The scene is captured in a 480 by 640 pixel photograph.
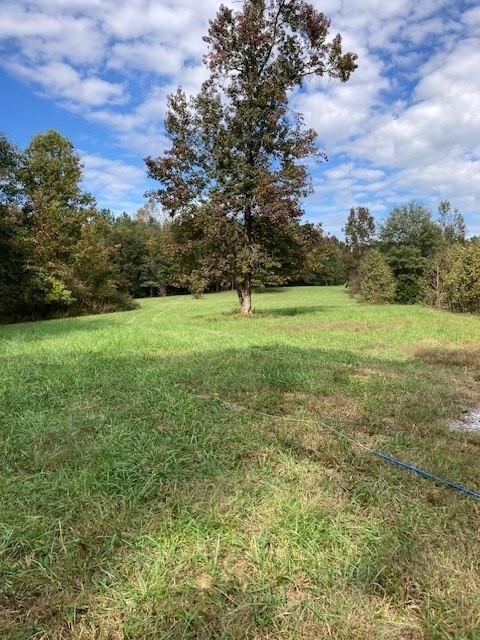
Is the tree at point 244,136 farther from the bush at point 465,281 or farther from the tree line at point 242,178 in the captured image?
the bush at point 465,281

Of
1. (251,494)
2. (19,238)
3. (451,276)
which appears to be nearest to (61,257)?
(19,238)

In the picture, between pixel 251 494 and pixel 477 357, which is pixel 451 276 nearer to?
pixel 477 357

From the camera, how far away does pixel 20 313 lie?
68.9 feet

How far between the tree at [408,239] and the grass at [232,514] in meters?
33.1

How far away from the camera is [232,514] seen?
2.33 meters

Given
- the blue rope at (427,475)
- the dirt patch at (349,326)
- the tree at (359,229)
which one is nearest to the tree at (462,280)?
the dirt patch at (349,326)

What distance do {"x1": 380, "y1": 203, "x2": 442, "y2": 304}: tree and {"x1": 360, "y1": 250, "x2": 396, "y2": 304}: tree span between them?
6841 mm

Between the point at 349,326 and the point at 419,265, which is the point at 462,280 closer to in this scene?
the point at 349,326

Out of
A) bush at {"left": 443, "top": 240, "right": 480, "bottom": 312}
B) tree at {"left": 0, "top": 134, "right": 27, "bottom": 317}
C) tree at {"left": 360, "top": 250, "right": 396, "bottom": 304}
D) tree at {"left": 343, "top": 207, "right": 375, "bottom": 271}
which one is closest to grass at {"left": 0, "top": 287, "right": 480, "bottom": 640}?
tree at {"left": 0, "top": 134, "right": 27, "bottom": 317}

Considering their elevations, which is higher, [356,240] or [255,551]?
[356,240]

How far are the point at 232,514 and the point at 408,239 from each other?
1508 inches

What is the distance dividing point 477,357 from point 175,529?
6511mm

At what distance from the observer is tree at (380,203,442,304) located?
35.9m

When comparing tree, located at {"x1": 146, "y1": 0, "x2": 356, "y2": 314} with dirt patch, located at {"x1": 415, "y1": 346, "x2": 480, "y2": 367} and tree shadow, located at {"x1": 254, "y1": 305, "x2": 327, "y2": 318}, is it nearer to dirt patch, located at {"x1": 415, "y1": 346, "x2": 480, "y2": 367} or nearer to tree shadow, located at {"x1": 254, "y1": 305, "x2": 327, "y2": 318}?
tree shadow, located at {"x1": 254, "y1": 305, "x2": 327, "y2": 318}
